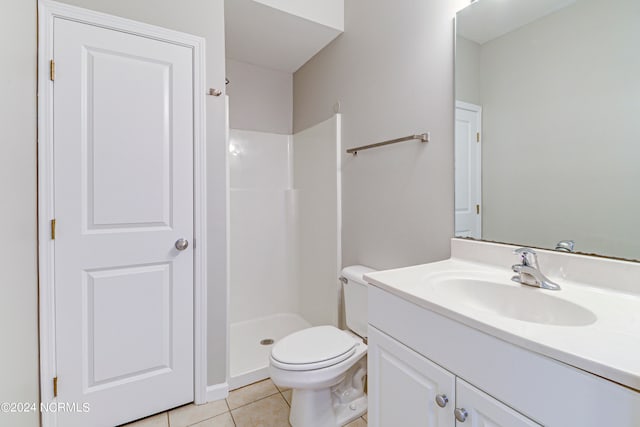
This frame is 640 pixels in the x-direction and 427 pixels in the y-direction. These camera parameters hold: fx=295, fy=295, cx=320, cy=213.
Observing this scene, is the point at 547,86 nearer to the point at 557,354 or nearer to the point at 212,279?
the point at 557,354

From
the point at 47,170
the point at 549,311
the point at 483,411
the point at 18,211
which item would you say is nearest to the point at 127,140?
the point at 47,170

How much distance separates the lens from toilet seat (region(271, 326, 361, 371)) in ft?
4.28

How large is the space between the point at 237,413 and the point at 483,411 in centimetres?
133

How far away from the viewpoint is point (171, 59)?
5.01 ft

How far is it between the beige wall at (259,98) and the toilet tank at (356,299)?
1.59 m

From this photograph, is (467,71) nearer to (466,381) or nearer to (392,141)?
(392,141)

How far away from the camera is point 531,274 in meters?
0.94

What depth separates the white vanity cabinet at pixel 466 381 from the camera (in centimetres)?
52

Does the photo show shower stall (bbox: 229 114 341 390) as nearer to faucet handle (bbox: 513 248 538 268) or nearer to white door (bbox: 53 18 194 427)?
white door (bbox: 53 18 194 427)

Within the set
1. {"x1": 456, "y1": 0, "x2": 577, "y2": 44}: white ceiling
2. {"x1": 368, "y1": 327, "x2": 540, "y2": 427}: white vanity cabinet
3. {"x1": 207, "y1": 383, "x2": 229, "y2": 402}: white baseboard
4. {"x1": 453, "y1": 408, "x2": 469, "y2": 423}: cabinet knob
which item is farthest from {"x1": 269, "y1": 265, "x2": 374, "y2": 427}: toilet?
{"x1": 456, "y1": 0, "x2": 577, "y2": 44}: white ceiling

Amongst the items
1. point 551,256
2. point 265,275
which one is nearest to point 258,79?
point 265,275

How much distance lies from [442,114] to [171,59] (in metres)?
1.39

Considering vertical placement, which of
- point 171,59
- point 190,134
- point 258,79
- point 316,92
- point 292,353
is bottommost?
point 292,353

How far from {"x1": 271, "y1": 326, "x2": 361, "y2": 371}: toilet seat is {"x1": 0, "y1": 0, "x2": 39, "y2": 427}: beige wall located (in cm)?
90
